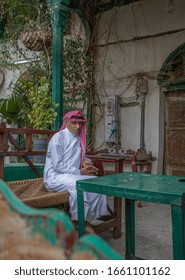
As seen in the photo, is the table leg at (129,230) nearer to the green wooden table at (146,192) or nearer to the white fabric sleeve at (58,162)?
the green wooden table at (146,192)

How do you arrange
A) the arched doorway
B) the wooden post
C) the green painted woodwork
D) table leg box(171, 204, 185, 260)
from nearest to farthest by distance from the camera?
table leg box(171, 204, 185, 260), the green painted woodwork, the wooden post, the arched doorway

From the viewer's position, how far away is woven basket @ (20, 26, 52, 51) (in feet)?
21.3

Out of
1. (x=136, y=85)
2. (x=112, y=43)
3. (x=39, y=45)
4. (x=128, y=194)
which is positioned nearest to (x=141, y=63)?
(x=136, y=85)

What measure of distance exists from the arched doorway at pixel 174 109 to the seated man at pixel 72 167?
297cm

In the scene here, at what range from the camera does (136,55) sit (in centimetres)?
724

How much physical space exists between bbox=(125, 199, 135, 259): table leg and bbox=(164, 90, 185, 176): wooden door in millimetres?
3451

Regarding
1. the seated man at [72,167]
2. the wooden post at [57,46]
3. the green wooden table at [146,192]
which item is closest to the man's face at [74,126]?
the seated man at [72,167]

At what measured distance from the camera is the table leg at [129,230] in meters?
3.24

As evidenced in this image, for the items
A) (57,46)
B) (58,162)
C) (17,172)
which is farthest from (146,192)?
(57,46)

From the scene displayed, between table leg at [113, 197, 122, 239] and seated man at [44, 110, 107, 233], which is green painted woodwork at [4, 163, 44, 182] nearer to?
seated man at [44, 110, 107, 233]

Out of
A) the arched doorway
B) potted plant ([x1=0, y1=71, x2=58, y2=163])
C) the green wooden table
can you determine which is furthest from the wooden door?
the green wooden table

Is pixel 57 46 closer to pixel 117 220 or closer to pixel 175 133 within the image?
pixel 175 133

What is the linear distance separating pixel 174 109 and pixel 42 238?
20.1 feet
